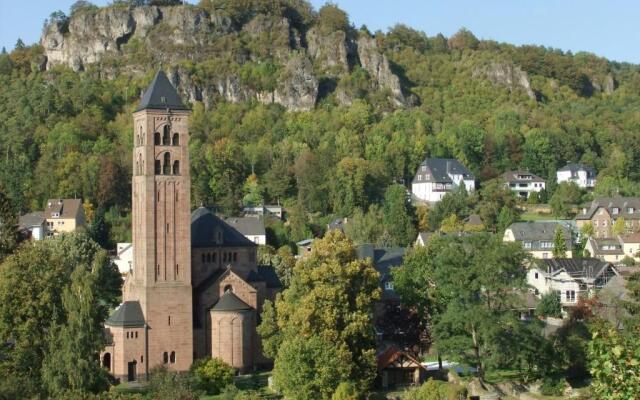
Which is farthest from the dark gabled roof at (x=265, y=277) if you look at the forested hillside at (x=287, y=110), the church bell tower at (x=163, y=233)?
the forested hillside at (x=287, y=110)

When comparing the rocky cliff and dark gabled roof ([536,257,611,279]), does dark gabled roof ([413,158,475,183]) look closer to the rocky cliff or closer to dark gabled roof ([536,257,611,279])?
the rocky cliff

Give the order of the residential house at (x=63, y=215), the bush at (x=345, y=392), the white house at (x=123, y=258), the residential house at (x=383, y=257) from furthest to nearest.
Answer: the residential house at (x=63, y=215)
the white house at (x=123, y=258)
the residential house at (x=383, y=257)
the bush at (x=345, y=392)

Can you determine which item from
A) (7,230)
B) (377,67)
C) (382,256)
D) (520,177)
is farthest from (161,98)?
(377,67)

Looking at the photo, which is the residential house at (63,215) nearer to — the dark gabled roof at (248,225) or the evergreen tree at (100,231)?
the evergreen tree at (100,231)

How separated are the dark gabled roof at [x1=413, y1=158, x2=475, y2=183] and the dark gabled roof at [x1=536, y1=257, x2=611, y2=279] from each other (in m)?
37.4

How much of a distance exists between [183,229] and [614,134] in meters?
94.0

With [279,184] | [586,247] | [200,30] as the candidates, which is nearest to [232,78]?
[200,30]

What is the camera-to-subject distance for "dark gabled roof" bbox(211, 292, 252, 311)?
2127 inches

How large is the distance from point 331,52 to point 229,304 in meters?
95.4

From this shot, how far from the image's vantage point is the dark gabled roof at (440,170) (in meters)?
114

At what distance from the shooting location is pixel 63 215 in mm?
98375

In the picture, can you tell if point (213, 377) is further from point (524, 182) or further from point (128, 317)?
point (524, 182)

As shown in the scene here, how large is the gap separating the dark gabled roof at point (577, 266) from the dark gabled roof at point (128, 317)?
33.0 metres

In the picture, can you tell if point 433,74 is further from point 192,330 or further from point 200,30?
point 192,330
